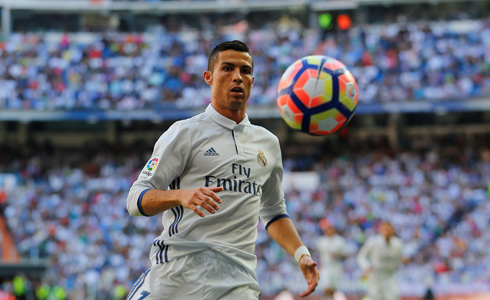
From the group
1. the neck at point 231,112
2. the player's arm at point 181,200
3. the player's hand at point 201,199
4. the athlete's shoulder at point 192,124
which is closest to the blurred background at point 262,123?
the neck at point 231,112

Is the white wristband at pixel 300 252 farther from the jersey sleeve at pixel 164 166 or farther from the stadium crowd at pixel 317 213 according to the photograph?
the stadium crowd at pixel 317 213

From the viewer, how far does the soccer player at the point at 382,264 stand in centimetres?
1148

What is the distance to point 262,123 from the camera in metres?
29.7

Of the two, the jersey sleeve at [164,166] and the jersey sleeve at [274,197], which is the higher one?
the jersey sleeve at [164,166]

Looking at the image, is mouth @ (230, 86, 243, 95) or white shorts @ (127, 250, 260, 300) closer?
white shorts @ (127, 250, 260, 300)

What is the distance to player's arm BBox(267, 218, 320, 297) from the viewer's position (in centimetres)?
373

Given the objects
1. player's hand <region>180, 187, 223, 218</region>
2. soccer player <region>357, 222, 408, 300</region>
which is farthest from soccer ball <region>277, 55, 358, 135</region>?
soccer player <region>357, 222, 408, 300</region>

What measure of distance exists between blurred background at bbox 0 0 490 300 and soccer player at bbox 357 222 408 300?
6.01 metres

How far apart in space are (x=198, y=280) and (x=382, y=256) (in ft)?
28.3

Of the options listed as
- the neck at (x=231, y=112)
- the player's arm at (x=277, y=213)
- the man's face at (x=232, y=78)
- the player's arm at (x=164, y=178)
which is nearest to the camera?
the player's arm at (x=164, y=178)

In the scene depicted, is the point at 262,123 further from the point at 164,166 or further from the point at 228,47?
the point at 164,166

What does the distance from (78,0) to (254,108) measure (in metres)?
13.8

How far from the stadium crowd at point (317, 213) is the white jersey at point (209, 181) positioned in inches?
583

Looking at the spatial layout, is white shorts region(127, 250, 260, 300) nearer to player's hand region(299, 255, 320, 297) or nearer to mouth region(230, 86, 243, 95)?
player's hand region(299, 255, 320, 297)
